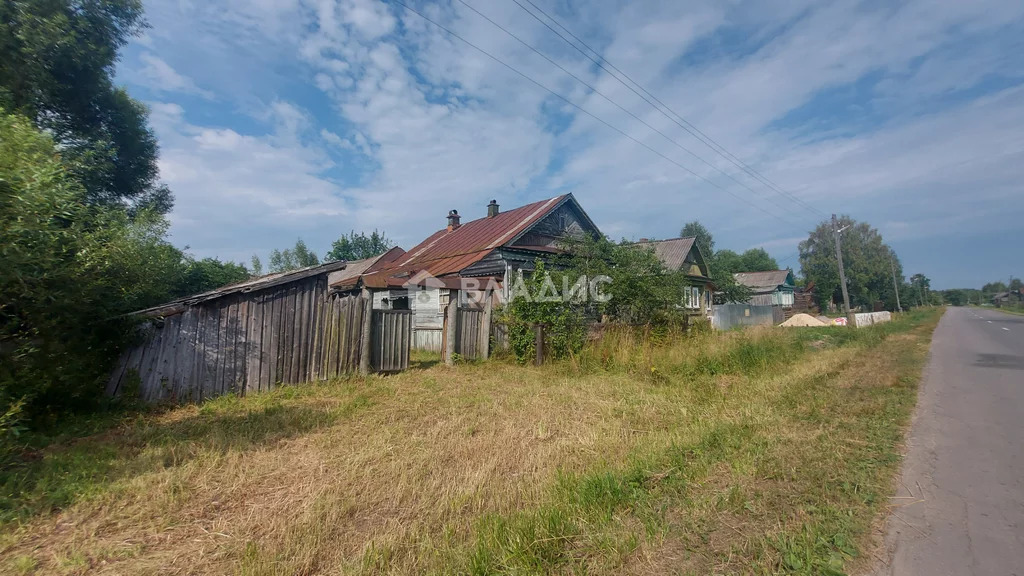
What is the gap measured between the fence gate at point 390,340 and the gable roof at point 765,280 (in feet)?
135

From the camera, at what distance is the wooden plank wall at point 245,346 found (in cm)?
626

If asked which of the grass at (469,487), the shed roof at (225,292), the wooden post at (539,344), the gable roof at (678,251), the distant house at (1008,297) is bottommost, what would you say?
the grass at (469,487)

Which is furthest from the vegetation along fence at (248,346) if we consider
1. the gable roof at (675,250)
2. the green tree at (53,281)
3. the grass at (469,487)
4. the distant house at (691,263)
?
the gable roof at (675,250)

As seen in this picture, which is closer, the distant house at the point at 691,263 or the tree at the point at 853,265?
the distant house at the point at 691,263

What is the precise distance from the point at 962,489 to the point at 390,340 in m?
8.52

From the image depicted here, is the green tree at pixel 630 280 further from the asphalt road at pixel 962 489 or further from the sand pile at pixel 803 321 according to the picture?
the sand pile at pixel 803 321

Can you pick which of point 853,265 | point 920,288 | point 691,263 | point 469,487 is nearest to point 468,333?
point 469,487

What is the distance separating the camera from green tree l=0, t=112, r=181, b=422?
145 inches

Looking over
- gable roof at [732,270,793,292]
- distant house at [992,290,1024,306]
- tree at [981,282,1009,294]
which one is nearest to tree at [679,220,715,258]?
gable roof at [732,270,793,292]

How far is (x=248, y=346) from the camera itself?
711 cm

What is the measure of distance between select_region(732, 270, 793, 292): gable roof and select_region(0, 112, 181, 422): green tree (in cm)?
4582

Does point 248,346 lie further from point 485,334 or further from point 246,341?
point 485,334

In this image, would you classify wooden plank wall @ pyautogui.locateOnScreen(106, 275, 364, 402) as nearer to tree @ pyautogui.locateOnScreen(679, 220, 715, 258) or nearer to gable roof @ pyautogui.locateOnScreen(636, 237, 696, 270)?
gable roof @ pyautogui.locateOnScreen(636, 237, 696, 270)

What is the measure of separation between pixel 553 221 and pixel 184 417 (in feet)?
47.1
